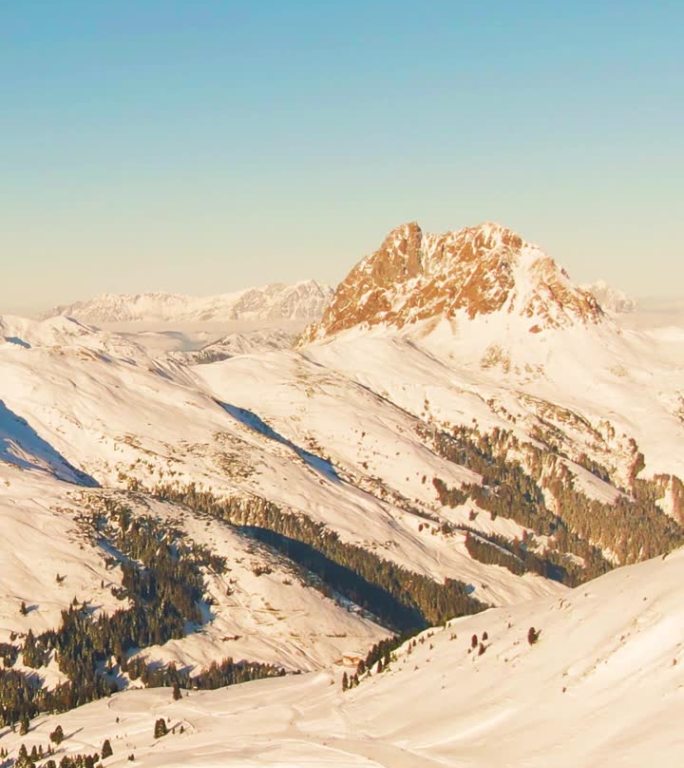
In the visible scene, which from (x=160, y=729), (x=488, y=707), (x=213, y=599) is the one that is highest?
(x=488, y=707)

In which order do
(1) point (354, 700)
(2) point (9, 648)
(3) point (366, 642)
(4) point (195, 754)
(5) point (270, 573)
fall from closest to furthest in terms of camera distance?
→ (4) point (195, 754)
(1) point (354, 700)
(2) point (9, 648)
(3) point (366, 642)
(5) point (270, 573)

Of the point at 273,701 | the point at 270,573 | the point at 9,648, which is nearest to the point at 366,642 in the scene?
the point at 270,573

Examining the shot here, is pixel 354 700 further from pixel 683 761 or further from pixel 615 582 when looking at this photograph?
pixel 683 761

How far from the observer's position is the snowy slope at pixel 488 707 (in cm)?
5925

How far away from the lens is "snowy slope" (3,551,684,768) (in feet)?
194

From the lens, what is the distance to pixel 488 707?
227 ft

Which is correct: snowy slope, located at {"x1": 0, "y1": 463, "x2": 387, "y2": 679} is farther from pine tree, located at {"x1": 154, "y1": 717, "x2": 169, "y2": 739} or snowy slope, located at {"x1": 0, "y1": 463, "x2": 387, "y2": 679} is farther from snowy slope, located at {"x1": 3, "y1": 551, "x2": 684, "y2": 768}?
pine tree, located at {"x1": 154, "y1": 717, "x2": 169, "y2": 739}

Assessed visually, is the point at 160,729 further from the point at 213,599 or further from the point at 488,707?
the point at 213,599

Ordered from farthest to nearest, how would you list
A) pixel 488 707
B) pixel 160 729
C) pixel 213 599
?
1. pixel 213 599
2. pixel 160 729
3. pixel 488 707

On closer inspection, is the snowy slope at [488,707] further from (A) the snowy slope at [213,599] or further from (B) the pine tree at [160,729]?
(A) the snowy slope at [213,599]

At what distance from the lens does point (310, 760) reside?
216 feet

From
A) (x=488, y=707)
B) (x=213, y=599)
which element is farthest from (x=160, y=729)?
(x=213, y=599)

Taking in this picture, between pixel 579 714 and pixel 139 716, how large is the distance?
49143 mm

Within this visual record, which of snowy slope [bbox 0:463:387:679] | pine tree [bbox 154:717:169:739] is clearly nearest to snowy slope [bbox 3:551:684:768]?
pine tree [bbox 154:717:169:739]
